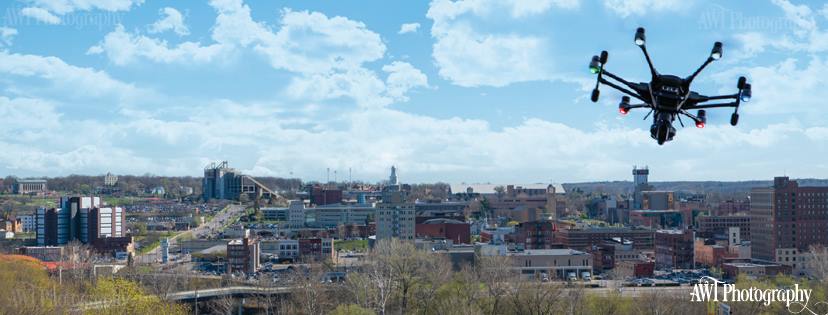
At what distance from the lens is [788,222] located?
43094mm

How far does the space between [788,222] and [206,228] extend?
46459 millimetres

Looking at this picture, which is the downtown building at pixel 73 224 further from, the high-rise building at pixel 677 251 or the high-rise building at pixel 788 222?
the high-rise building at pixel 788 222

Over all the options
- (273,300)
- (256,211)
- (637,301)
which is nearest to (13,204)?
(256,211)

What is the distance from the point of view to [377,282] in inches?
1066

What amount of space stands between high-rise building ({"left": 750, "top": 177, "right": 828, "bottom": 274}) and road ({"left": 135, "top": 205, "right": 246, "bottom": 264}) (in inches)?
1261

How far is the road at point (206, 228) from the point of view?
1916 inches

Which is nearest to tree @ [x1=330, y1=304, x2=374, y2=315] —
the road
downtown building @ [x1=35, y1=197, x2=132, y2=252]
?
the road

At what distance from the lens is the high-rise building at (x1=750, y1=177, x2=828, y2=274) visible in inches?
1677

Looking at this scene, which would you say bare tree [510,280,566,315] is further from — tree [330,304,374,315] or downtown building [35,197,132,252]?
downtown building [35,197,132,252]

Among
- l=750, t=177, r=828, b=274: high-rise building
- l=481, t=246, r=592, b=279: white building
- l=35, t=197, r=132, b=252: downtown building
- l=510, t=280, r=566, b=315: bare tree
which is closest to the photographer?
l=510, t=280, r=566, b=315: bare tree

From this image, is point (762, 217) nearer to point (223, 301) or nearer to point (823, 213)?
point (823, 213)

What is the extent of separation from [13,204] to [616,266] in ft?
218

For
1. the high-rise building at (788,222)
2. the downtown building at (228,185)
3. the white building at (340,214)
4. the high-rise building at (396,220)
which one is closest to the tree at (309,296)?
the high-rise building at (396,220)

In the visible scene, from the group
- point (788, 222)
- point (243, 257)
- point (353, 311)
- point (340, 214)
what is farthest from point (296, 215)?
point (353, 311)
